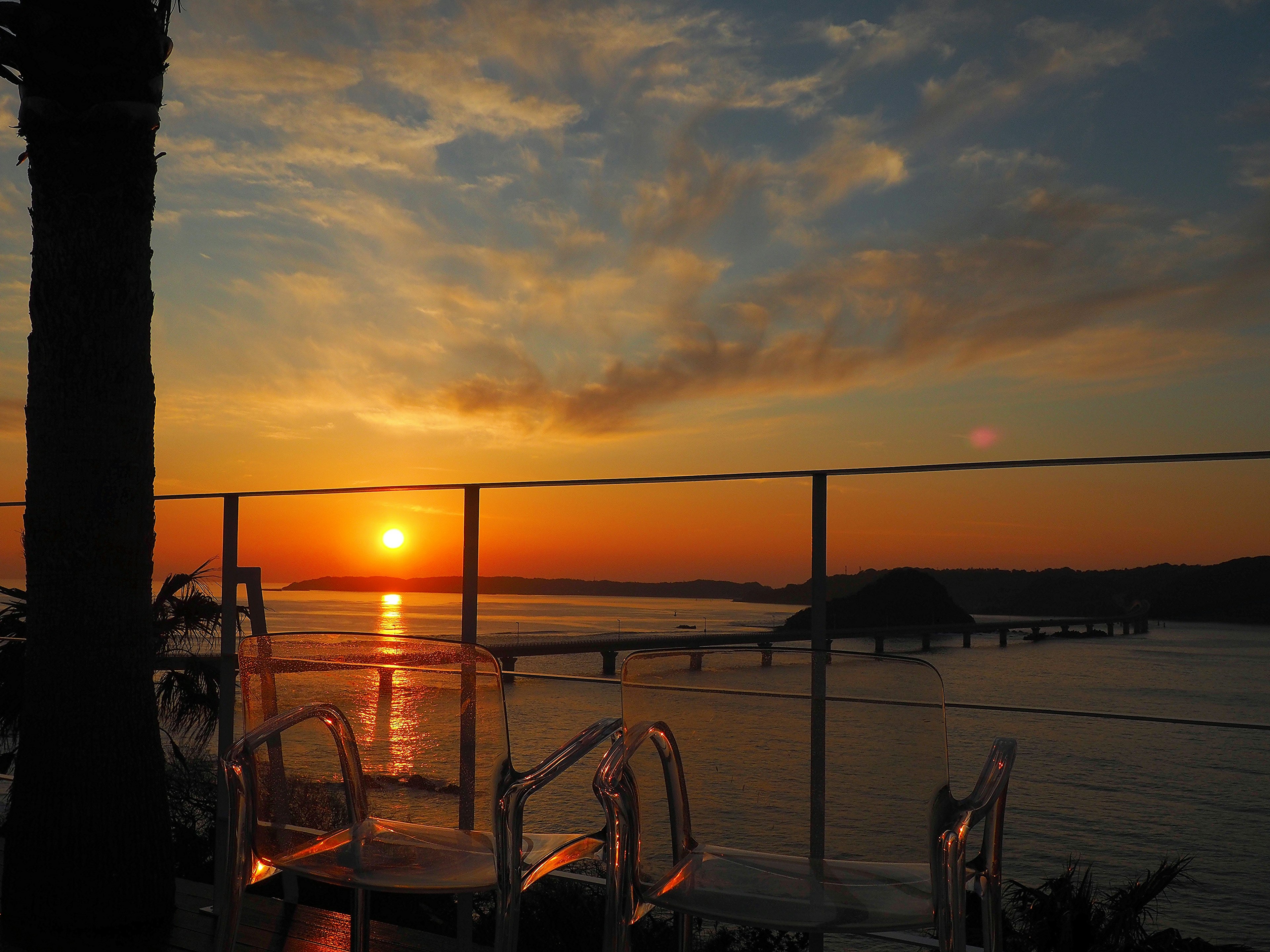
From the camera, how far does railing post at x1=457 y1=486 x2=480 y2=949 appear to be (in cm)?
143

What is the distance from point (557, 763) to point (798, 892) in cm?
34

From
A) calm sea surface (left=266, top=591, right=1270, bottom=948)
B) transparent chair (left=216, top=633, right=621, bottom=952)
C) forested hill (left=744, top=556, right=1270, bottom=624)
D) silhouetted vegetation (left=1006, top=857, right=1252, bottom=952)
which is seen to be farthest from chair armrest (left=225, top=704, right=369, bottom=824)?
calm sea surface (left=266, top=591, right=1270, bottom=948)

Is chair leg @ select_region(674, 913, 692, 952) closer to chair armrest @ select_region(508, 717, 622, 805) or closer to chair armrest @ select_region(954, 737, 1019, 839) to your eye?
chair armrest @ select_region(508, 717, 622, 805)

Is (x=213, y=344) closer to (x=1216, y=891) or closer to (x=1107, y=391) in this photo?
(x=1107, y=391)

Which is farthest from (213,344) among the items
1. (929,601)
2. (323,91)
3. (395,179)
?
(929,601)

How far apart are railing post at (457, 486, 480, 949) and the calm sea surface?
3.57 meters

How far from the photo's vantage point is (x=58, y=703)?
2279mm

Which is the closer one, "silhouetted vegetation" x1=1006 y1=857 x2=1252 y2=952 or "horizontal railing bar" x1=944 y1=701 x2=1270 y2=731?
"horizontal railing bar" x1=944 y1=701 x2=1270 y2=731

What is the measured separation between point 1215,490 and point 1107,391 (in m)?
15.4

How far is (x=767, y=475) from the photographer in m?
2.16

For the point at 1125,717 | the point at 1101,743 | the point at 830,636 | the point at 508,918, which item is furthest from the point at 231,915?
the point at 1101,743

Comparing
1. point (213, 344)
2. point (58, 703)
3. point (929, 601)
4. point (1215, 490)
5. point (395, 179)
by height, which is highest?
point (395, 179)

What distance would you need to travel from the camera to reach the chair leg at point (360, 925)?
64.4 inches

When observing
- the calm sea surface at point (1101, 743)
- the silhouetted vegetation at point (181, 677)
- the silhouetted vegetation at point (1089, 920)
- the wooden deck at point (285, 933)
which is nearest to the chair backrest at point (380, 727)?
the wooden deck at point (285, 933)
